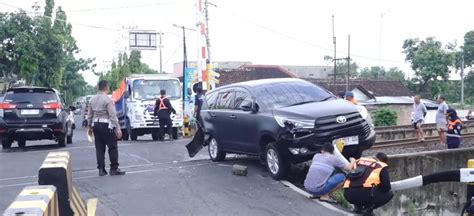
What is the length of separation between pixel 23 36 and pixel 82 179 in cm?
2085

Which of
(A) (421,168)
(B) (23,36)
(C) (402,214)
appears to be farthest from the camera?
(B) (23,36)

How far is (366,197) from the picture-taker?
26.7 ft

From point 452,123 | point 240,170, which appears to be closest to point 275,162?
point 240,170

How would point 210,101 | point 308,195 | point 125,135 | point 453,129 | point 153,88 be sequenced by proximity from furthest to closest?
point 125,135 → point 153,88 → point 453,129 → point 210,101 → point 308,195

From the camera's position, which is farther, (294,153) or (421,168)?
(421,168)

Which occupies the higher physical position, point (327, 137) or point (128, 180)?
point (327, 137)

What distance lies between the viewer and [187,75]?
23875 mm

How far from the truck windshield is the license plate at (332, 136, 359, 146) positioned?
440 inches

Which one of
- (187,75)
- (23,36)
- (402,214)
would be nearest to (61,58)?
(23,36)

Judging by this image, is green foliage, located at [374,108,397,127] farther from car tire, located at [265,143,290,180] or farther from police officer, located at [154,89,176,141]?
car tire, located at [265,143,290,180]

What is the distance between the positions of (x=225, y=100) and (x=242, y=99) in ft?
2.70

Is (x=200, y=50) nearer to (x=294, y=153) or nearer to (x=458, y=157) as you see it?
(x=458, y=157)

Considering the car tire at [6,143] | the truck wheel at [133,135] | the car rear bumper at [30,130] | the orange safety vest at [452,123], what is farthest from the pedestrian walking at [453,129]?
the car tire at [6,143]

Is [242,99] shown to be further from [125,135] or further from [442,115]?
[125,135]
